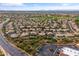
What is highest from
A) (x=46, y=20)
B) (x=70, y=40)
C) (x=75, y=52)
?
(x=46, y=20)

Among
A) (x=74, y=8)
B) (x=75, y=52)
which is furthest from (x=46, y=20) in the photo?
(x=75, y=52)

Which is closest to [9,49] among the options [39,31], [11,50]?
[11,50]

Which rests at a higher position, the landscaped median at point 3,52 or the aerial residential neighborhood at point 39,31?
the aerial residential neighborhood at point 39,31

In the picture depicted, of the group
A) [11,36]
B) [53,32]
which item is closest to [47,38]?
[53,32]

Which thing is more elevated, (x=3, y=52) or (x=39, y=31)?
(x=39, y=31)

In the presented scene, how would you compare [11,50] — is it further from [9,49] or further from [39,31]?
[39,31]

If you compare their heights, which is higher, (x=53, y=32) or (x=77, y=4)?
(x=77, y=4)

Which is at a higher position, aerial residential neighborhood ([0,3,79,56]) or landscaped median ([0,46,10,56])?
aerial residential neighborhood ([0,3,79,56])

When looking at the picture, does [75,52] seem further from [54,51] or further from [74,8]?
[74,8]

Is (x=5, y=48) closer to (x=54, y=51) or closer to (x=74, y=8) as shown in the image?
(x=54, y=51)
